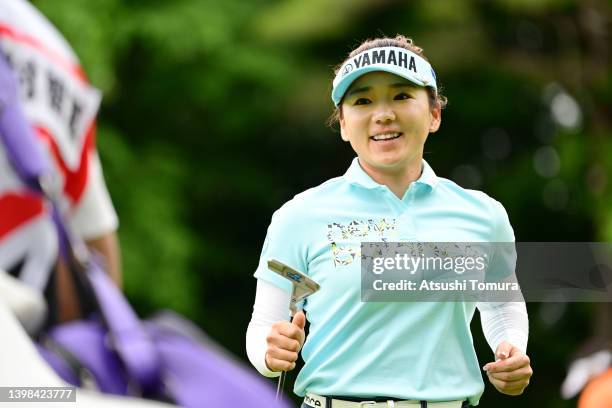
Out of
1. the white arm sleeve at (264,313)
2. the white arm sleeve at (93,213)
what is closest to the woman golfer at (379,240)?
the white arm sleeve at (264,313)

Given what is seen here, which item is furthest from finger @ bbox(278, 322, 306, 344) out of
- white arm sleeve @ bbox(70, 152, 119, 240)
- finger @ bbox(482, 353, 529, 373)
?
white arm sleeve @ bbox(70, 152, 119, 240)

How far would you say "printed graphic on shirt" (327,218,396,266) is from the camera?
37.5 inches

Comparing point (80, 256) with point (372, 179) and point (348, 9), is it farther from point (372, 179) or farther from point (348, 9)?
point (348, 9)

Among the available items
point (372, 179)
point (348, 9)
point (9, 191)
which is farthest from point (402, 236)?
point (348, 9)

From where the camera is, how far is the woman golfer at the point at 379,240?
95 centimetres

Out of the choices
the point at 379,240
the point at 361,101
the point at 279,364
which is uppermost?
the point at 361,101

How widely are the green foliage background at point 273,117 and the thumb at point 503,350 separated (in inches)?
147

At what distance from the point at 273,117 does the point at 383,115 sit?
4.59 m

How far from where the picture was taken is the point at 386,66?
0.96 metres

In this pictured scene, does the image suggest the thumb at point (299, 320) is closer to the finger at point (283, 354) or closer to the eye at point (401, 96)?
the finger at point (283, 354)

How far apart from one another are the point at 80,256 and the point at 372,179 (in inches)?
12.0

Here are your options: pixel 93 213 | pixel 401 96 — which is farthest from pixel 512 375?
pixel 93 213

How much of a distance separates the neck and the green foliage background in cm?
370

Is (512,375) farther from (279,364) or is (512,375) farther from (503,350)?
(279,364)
